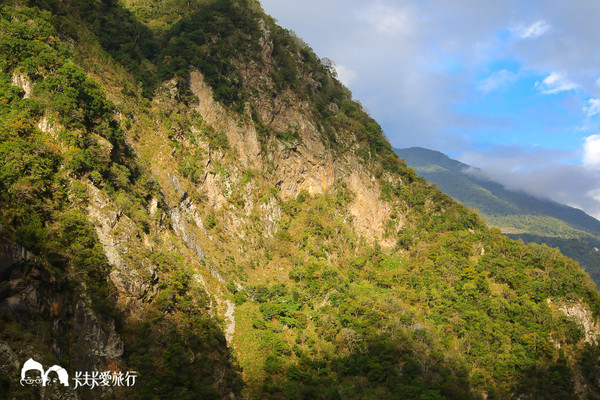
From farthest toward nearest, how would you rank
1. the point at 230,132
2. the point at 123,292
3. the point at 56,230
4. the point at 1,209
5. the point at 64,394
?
the point at 230,132
the point at 123,292
the point at 56,230
the point at 1,209
the point at 64,394

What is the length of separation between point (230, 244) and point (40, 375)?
40.3 meters

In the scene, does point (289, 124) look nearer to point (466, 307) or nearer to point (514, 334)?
point (466, 307)

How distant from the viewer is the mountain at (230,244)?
2769 centimetres

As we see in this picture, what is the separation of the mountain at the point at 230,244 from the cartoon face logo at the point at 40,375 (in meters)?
0.14

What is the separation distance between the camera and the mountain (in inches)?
1090

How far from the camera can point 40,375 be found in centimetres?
1988

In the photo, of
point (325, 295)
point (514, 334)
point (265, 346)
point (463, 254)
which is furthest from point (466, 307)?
point (265, 346)

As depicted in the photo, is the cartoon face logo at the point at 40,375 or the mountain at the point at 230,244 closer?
the cartoon face logo at the point at 40,375

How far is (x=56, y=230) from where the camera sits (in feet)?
91.7

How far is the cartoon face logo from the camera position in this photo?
1917 cm

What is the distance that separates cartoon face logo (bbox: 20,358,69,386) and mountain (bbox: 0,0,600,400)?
0.46ft

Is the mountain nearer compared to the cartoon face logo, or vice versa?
the cartoon face logo

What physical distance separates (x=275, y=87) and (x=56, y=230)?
60.8m

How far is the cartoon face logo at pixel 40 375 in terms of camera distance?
1917 cm
